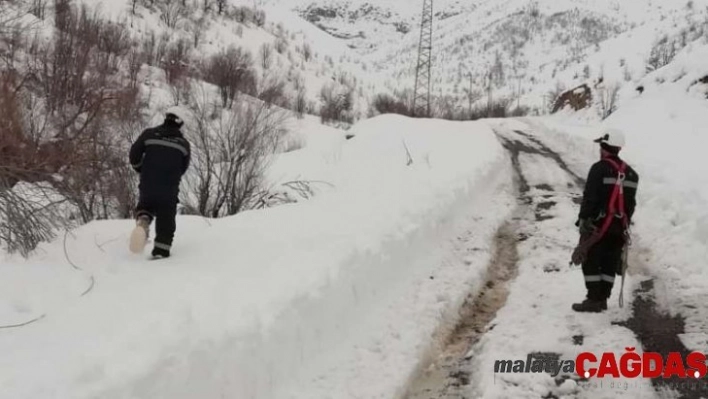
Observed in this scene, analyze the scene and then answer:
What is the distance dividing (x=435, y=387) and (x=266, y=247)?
2.52 meters

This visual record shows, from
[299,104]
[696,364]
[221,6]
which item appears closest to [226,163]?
[696,364]

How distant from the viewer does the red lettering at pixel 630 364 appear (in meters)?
4.00

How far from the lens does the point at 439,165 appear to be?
453 inches

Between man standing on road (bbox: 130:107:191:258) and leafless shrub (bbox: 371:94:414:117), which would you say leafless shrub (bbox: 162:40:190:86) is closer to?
leafless shrub (bbox: 371:94:414:117)

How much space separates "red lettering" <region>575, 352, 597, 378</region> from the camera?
13.3 ft

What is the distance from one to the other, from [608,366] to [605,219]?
1.48 m

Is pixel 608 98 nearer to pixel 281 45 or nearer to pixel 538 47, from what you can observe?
pixel 281 45

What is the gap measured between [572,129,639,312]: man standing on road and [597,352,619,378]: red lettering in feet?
2.86

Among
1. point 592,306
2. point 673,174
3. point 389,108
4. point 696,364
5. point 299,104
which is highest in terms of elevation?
point 389,108

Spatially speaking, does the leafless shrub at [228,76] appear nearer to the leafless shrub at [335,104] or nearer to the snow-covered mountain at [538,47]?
the leafless shrub at [335,104]


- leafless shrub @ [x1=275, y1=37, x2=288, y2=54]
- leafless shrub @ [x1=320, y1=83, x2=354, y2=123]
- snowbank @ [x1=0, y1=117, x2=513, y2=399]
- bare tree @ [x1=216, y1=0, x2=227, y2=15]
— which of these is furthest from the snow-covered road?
bare tree @ [x1=216, y1=0, x2=227, y2=15]

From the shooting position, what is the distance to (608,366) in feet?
A: 13.5

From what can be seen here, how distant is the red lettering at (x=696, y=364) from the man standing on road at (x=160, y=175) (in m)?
4.67

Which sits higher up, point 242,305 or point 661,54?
point 661,54
